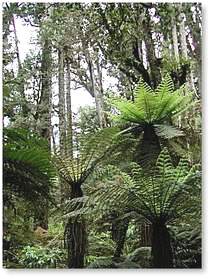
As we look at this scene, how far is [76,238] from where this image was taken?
285 cm

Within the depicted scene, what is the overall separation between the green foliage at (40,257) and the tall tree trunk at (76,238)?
0.06 meters

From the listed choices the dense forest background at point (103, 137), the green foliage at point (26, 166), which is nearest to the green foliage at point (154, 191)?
the dense forest background at point (103, 137)

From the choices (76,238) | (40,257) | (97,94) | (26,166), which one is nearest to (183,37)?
(97,94)

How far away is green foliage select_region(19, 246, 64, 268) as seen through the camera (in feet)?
9.34

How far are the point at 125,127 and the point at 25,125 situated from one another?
0.55 metres

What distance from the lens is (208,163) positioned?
113 inches

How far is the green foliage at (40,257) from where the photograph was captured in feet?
9.34

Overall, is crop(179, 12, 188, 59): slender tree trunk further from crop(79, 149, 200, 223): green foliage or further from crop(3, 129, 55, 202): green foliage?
crop(3, 129, 55, 202): green foliage

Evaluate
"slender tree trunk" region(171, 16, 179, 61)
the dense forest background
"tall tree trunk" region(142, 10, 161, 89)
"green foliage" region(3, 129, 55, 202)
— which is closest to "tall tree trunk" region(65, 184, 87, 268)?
the dense forest background

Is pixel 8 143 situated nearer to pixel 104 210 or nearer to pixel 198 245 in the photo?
pixel 104 210

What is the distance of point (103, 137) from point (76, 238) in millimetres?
566

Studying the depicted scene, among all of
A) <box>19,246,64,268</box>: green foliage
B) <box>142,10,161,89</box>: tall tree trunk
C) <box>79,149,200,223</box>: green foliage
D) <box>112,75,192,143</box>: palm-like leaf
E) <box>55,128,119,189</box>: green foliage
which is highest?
<box>142,10,161,89</box>: tall tree trunk

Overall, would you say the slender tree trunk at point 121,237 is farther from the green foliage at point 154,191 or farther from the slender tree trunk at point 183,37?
the slender tree trunk at point 183,37

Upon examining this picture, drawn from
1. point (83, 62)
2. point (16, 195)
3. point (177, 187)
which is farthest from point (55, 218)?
point (83, 62)
